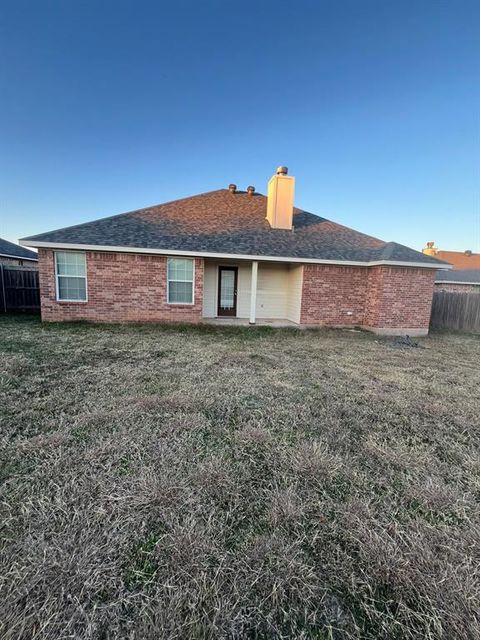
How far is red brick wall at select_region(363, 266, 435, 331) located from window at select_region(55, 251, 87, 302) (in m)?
9.98

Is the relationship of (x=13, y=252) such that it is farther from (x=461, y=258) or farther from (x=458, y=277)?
(x=461, y=258)

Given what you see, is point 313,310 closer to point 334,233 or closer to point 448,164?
point 334,233

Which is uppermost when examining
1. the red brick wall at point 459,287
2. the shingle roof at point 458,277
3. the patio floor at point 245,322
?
the shingle roof at point 458,277

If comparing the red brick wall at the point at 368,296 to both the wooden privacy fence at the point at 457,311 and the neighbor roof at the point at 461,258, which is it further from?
the neighbor roof at the point at 461,258

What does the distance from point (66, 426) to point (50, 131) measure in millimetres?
12007

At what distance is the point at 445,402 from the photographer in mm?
4043

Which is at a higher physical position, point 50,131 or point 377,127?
point 377,127

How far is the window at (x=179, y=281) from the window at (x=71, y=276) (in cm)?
270

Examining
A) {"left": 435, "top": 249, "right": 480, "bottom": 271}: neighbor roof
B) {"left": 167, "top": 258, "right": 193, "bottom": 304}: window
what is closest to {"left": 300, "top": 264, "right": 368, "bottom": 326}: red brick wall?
{"left": 167, "top": 258, "right": 193, "bottom": 304}: window

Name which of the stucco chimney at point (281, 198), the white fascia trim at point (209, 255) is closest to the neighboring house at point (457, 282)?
the white fascia trim at point (209, 255)

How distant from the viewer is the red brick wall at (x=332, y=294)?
1007 cm

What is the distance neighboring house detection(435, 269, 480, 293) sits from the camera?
64.4ft

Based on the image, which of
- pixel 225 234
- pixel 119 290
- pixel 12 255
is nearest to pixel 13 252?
pixel 12 255

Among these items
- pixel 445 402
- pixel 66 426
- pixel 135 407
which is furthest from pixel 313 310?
pixel 66 426
